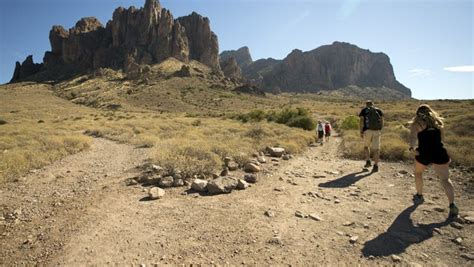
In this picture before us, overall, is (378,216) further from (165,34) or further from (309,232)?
(165,34)

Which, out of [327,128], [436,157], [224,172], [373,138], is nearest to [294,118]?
[327,128]

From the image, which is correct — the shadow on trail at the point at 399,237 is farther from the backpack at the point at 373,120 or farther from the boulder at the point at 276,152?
the boulder at the point at 276,152

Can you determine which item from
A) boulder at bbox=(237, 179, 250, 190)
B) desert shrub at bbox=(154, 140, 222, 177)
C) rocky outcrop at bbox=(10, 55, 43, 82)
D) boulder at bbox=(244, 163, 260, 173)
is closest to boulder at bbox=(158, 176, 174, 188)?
desert shrub at bbox=(154, 140, 222, 177)

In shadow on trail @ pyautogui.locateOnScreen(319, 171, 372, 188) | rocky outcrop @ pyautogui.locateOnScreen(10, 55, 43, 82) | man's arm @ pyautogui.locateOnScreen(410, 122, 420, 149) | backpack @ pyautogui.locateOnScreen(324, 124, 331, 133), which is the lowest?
shadow on trail @ pyautogui.locateOnScreen(319, 171, 372, 188)

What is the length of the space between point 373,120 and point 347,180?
2485 mm

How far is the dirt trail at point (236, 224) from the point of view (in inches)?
163

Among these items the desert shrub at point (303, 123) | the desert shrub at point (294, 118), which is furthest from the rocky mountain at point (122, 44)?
the desert shrub at point (303, 123)

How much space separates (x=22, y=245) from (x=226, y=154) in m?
6.46

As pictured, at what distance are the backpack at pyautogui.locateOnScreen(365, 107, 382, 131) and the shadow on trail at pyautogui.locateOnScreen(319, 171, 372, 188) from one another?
1.54 metres

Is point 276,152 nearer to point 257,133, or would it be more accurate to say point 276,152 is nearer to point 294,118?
point 257,133

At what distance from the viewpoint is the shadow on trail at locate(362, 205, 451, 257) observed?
424 centimetres

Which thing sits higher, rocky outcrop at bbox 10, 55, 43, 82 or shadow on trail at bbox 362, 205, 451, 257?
rocky outcrop at bbox 10, 55, 43, 82

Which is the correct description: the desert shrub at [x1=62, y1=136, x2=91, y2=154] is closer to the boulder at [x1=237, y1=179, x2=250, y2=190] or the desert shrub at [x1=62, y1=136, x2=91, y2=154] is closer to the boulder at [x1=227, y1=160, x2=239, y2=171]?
the boulder at [x1=227, y1=160, x2=239, y2=171]

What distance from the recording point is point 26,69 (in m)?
130
